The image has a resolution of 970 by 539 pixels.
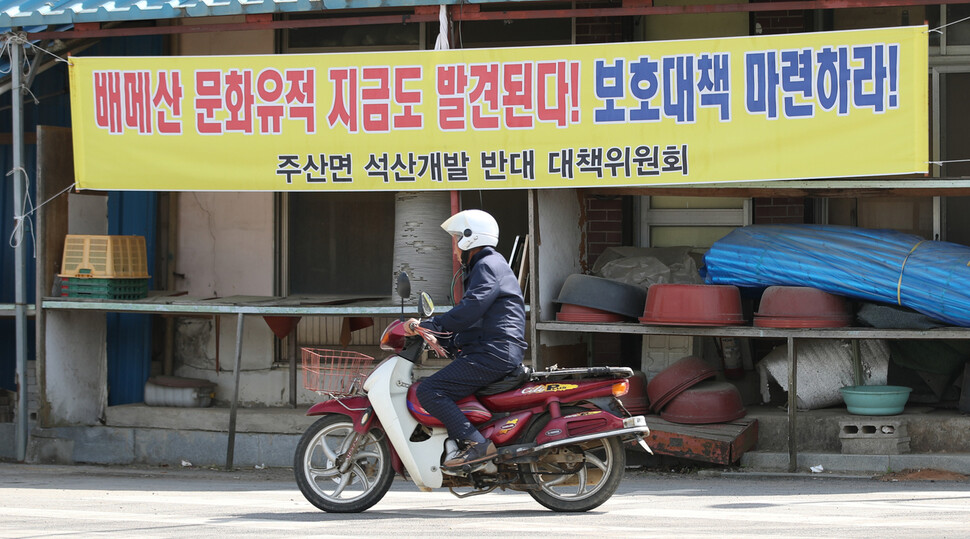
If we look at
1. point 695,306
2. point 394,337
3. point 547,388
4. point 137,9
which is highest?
point 137,9

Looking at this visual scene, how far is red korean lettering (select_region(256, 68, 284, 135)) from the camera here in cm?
1088

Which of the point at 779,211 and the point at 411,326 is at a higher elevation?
the point at 779,211

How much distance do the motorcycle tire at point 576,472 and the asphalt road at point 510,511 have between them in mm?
128

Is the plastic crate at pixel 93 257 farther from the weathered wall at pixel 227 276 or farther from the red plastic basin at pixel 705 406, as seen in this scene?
the red plastic basin at pixel 705 406

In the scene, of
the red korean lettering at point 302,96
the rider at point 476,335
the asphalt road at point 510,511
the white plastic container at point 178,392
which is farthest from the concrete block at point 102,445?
the rider at point 476,335

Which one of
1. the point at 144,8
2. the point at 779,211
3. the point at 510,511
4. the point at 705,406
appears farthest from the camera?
the point at 779,211

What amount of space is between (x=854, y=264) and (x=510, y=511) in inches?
159

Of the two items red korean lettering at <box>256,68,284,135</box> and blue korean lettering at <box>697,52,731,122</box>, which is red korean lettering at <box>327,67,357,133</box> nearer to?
red korean lettering at <box>256,68,284,135</box>

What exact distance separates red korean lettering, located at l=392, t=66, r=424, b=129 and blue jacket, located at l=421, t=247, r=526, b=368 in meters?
2.96

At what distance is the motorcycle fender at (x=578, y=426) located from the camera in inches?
302

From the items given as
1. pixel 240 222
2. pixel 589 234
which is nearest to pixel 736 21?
pixel 589 234

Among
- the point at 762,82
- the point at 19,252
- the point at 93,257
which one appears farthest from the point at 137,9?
the point at 762,82

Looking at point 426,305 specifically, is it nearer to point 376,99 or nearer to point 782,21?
point 376,99

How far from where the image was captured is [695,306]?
10.2 m
